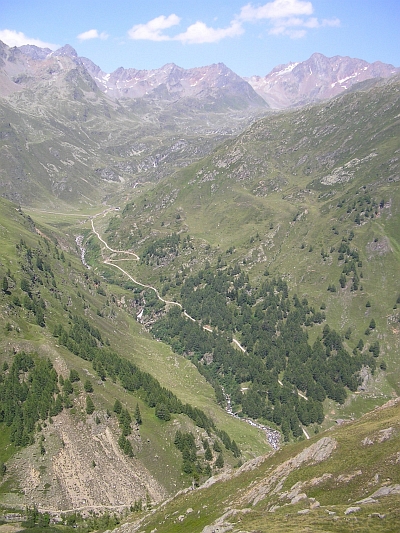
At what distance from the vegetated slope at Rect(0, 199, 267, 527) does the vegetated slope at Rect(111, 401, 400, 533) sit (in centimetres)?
1683

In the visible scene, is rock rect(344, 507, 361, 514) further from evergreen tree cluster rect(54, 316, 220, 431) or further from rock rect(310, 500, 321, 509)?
evergreen tree cluster rect(54, 316, 220, 431)

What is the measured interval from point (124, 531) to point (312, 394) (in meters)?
110

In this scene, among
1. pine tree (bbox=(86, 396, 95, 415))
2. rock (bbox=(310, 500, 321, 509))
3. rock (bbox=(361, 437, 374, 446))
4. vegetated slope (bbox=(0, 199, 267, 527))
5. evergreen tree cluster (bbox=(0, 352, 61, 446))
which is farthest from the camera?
pine tree (bbox=(86, 396, 95, 415))

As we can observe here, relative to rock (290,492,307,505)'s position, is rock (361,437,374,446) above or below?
above

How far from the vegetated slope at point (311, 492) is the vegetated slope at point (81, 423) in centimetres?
1683

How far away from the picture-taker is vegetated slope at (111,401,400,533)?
52.6 meters

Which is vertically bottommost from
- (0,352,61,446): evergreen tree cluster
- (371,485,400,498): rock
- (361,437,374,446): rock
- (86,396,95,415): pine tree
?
(371,485,400,498): rock

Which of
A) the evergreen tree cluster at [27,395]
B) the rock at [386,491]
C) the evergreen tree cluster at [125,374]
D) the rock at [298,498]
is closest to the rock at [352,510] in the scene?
the rock at [386,491]

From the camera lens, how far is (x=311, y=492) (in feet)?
216

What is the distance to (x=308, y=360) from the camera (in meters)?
189

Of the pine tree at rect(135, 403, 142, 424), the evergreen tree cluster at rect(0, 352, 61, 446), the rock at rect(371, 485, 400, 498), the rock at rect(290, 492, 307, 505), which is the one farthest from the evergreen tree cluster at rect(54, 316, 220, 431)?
the rock at rect(371, 485, 400, 498)

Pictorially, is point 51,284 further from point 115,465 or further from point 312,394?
point 312,394

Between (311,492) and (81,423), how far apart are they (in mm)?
64142

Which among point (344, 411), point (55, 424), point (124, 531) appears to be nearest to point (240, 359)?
point (344, 411)
